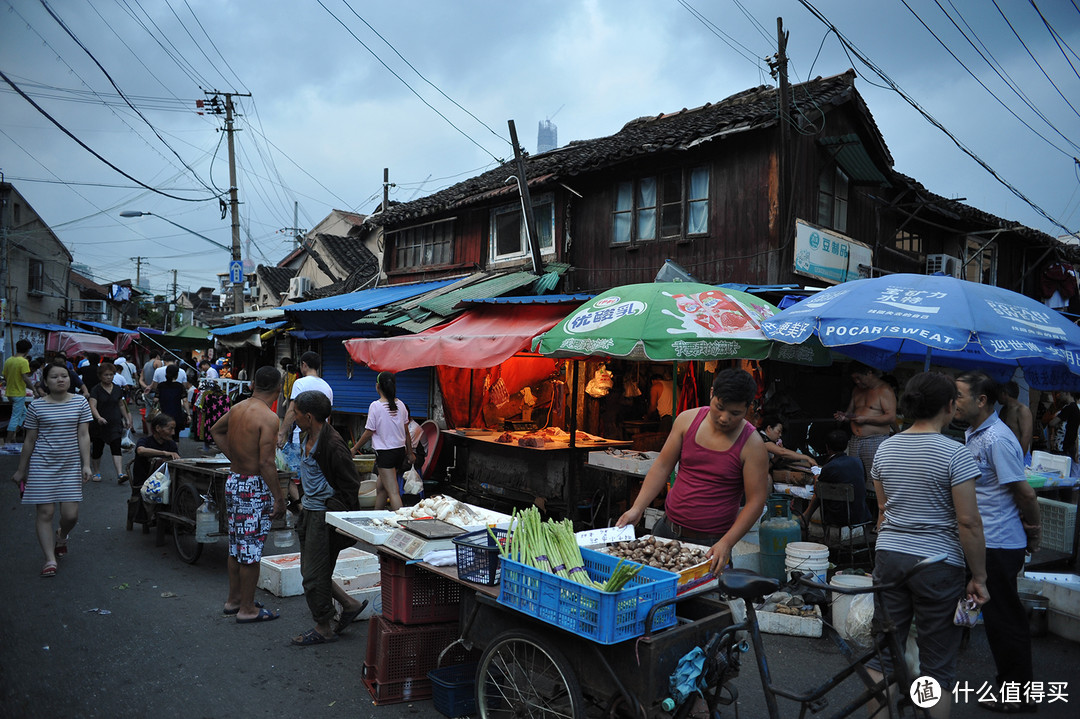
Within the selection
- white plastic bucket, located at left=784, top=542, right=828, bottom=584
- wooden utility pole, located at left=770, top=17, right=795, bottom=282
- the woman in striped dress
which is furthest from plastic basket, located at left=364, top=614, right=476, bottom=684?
wooden utility pole, located at left=770, top=17, right=795, bottom=282

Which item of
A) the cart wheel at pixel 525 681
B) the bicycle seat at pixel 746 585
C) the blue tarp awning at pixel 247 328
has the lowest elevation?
the cart wheel at pixel 525 681

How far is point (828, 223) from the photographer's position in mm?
11852

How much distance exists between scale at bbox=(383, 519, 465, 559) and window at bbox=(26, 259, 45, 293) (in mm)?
37468

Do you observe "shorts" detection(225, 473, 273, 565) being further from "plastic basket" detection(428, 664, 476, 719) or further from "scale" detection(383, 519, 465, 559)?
"plastic basket" detection(428, 664, 476, 719)

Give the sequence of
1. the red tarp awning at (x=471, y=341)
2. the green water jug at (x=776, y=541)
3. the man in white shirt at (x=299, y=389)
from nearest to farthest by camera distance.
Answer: the green water jug at (x=776, y=541) < the man in white shirt at (x=299, y=389) < the red tarp awning at (x=471, y=341)

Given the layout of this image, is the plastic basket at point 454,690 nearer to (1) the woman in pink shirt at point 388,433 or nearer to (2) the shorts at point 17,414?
(1) the woman in pink shirt at point 388,433

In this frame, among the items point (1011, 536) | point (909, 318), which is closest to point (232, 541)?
point (1011, 536)

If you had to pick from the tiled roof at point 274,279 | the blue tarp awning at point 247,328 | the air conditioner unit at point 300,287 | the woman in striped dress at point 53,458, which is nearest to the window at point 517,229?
the blue tarp awning at point 247,328

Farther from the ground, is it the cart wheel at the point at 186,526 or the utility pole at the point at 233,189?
the utility pole at the point at 233,189

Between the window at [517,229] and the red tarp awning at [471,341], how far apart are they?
2.91 metres

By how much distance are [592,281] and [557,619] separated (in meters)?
10.5

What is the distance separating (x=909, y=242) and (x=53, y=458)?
1565cm

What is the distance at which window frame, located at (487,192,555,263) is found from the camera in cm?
1389

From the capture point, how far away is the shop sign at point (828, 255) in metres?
10.8
